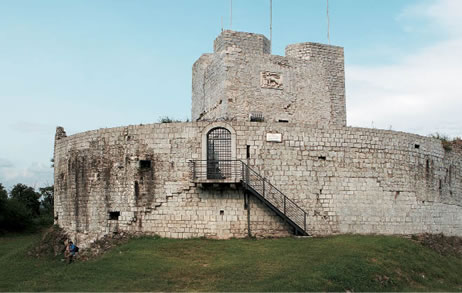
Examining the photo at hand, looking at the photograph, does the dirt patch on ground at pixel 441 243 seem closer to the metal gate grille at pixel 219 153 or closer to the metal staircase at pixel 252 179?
the metal staircase at pixel 252 179

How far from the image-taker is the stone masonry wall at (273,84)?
2847 centimetres

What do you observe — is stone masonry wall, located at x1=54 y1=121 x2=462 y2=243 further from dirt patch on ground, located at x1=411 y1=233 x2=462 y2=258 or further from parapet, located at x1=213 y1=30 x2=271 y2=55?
parapet, located at x1=213 y1=30 x2=271 y2=55

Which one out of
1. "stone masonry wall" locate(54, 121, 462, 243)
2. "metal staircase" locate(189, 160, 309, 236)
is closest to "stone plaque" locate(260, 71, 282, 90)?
"stone masonry wall" locate(54, 121, 462, 243)

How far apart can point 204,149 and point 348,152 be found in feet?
21.1

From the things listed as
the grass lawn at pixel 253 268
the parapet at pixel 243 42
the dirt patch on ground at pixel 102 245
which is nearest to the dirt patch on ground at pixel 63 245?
the dirt patch on ground at pixel 102 245

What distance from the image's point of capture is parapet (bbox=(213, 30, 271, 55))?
28688mm

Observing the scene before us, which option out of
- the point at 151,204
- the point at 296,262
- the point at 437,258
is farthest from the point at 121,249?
the point at 437,258

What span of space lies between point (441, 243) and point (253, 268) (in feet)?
37.7

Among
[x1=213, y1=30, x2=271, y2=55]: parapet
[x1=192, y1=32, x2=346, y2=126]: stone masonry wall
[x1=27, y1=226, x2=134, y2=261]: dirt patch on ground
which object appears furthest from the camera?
[x1=213, y1=30, x2=271, y2=55]: parapet

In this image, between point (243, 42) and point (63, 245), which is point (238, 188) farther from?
point (243, 42)

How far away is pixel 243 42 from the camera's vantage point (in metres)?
29.0

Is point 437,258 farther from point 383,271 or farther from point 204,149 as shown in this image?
point 204,149

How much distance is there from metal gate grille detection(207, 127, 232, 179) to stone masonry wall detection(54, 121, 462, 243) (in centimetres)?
44

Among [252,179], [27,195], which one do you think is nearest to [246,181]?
[252,179]
